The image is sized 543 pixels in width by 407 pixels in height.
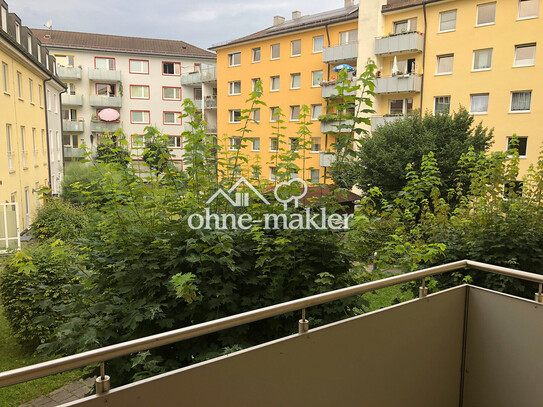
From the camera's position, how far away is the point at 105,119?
44.5m

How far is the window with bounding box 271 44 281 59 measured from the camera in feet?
112

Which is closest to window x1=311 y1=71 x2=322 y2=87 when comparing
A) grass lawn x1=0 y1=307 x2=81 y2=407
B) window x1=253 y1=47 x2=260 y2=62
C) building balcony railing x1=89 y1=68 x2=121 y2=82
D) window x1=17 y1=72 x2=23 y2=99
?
window x1=253 y1=47 x2=260 y2=62

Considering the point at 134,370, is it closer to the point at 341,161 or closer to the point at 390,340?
the point at 390,340

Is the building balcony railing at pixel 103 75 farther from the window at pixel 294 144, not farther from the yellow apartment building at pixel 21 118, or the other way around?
the window at pixel 294 144

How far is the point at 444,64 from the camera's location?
84.9ft

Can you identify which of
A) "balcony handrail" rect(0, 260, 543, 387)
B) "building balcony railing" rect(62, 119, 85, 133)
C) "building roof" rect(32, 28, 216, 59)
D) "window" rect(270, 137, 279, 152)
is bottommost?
"balcony handrail" rect(0, 260, 543, 387)

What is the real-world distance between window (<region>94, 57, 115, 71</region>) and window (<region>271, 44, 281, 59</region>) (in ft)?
69.8

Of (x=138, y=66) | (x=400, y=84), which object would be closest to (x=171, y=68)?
(x=138, y=66)

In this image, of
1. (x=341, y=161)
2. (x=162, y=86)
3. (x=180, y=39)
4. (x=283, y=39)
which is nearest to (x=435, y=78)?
(x=283, y=39)

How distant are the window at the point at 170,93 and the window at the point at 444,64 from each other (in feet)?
101

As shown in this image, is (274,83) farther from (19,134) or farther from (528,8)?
(19,134)

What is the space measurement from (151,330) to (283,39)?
32.8 m

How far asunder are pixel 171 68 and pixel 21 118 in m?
30.1

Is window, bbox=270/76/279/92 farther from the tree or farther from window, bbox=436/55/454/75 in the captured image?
the tree
